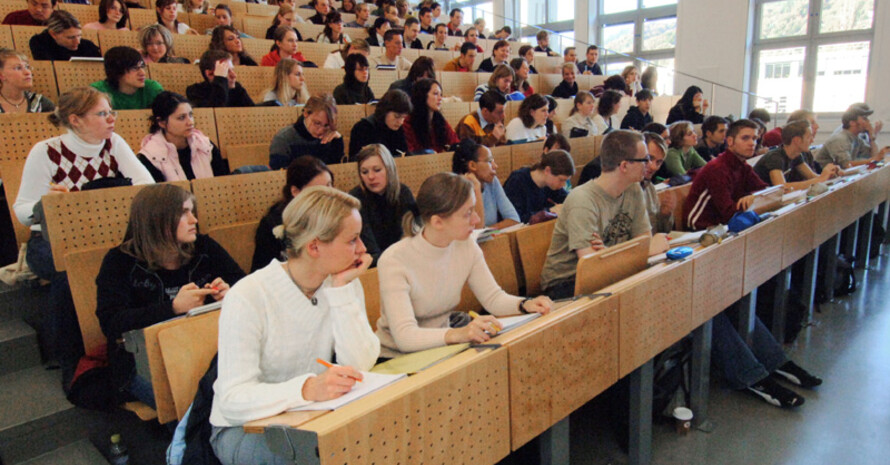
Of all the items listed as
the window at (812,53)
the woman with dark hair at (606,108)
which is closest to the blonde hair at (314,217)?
the woman with dark hair at (606,108)

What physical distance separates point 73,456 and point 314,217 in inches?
51.8

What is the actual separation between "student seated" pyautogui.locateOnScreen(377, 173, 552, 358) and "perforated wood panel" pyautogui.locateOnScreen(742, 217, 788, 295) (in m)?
1.22

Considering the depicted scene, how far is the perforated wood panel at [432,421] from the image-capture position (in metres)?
0.98

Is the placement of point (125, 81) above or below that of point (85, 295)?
above

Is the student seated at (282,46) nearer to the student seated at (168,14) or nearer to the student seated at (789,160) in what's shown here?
the student seated at (168,14)

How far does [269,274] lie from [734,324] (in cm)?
222

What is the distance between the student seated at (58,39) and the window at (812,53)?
8.85 metres

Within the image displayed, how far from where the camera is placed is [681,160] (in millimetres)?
→ 4406

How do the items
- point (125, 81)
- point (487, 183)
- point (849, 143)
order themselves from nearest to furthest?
point (125, 81) < point (487, 183) < point (849, 143)

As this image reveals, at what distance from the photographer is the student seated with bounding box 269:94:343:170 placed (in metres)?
3.25

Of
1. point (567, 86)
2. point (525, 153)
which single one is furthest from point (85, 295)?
point (567, 86)

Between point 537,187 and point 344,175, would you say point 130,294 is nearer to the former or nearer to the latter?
point 344,175

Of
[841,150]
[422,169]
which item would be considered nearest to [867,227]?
[841,150]

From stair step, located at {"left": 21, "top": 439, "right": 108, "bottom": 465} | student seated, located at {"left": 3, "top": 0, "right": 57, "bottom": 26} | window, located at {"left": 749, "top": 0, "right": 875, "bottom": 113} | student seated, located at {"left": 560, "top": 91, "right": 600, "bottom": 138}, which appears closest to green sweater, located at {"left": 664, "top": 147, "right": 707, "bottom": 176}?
student seated, located at {"left": 560, "top": 91, "right": 600, "bottom": 138}
